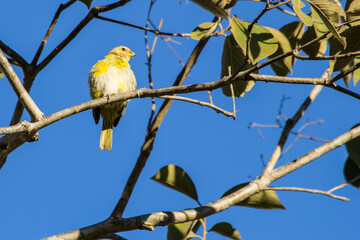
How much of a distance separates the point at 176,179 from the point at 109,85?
2.08 m

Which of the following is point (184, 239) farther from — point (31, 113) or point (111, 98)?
point (31, 113)

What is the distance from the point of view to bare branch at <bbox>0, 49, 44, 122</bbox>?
7.05 ft

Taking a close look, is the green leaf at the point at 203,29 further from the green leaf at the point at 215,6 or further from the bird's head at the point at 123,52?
the bird's head at the point at 123,52

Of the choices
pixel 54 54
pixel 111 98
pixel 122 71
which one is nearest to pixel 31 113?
pixel 111 98

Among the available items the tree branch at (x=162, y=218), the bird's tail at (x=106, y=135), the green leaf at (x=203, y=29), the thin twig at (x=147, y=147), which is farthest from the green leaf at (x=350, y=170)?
the bird's tail at (x=106, y=135)

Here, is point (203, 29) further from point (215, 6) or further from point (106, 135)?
point (106, 135)

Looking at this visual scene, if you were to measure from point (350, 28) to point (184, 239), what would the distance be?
1582mm

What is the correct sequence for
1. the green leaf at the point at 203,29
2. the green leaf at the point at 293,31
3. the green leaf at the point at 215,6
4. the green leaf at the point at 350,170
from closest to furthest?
the green leaf at the point at 215,6
the green leaf at the point at 203,29
the green leaf at the point at 350,170
the green leaf at the point at 293,31

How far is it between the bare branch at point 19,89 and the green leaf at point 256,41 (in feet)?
3.48

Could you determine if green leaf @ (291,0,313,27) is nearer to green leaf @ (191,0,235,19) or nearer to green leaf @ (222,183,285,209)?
green leaf @ (191,0,235,19)

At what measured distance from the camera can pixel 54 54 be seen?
3025mm

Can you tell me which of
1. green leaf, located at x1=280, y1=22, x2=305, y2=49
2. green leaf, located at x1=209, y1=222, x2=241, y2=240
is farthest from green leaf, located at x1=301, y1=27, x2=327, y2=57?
green leaf, located at x1=209, y1=222, x2=241, y2=240

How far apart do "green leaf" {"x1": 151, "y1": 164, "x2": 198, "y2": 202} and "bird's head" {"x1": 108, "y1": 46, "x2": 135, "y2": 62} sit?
284cm

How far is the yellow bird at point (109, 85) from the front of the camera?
4.73 m
